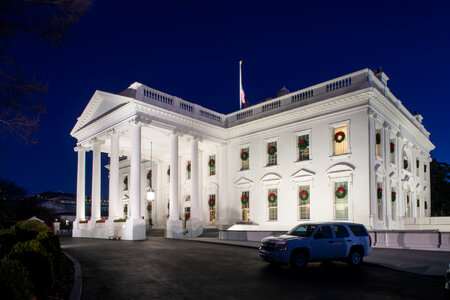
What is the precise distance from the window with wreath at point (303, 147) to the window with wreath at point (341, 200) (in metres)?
3.61

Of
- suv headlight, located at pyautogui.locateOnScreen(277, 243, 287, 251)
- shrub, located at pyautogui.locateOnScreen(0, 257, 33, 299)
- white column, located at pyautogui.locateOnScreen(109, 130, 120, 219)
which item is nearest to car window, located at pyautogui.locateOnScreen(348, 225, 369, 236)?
suv headlight, located at pyautogui.locateOnScreen(277, 243, 287, 251)

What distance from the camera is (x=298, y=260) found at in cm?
1230

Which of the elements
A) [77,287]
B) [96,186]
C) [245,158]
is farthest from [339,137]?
[77,287]

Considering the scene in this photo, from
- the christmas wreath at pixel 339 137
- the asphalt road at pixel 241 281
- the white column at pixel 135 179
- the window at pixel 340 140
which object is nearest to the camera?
the asphalt road at pixel 241 281

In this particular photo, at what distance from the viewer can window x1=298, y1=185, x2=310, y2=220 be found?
27675 millimetres

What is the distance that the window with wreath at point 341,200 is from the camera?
25531 mm

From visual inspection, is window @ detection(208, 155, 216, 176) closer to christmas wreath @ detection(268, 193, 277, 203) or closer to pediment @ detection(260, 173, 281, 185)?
pediment @ detection(260, 173, 281, 185)

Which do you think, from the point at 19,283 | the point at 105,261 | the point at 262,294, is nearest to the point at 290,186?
the point at 105,261

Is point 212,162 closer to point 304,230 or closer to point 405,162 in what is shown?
point 405,162

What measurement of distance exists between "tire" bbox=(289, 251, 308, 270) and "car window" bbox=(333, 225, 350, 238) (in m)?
1.64

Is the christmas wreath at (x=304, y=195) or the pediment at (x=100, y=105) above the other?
the pediment at (x=100, y=105)

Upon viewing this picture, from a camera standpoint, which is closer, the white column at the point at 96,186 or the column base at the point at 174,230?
the column base at the point at 174,230

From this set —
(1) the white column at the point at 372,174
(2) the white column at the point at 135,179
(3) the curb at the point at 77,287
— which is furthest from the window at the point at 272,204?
(3) the curb at the point at 77,287

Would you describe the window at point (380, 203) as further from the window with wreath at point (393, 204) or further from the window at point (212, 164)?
the window at point (212, 164)
